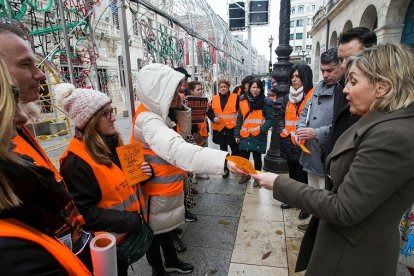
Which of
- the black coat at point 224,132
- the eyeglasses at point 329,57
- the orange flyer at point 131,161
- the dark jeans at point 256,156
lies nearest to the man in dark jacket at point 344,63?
the eyeglasses at point 329,57

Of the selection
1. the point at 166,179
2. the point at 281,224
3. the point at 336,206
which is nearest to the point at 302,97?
the point at 281,224


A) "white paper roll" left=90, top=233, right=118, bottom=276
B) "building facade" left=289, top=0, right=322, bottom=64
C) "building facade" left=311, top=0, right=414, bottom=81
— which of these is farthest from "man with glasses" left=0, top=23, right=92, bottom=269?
"building facade" left=289, top=0, right=322, bottom=64

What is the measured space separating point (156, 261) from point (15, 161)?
2.02 meters

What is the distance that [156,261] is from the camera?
2369 millimetres

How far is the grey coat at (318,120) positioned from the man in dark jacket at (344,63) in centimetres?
33

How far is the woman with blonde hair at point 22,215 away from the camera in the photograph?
613mm

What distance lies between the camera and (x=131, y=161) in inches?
72.9

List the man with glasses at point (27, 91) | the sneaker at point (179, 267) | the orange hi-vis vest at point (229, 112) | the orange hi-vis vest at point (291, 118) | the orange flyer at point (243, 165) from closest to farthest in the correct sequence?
the man with glasses at point (27, 91)
the orange flyer at point (243, 165)
the sneaker at point (179, 267)
the orange hi-vis vest at point (291, 118)
the orange hi-vis vest at point (229, 112)

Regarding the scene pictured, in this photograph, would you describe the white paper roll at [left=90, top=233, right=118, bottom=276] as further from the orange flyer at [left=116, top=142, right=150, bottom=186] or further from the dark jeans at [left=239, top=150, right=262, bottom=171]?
the dark jeans at [left=239, top=150, right=262, bottom=171]

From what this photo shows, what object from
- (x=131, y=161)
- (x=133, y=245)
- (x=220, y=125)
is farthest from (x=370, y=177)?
(x=220, y=125)

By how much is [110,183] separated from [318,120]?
7.44ft

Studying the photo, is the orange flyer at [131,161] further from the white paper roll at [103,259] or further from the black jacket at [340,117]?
the black jacket at [340,117]

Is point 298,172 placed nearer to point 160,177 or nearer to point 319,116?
point 319,116

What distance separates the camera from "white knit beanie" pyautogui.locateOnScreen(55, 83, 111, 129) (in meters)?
1.76
